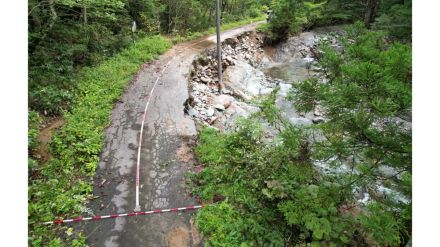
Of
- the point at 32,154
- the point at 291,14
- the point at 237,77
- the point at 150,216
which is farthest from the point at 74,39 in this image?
the point at 291,14

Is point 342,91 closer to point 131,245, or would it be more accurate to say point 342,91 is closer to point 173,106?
point 131,245

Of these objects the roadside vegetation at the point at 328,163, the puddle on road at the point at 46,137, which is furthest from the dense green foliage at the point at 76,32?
the roadside vegetation at the point at 328,163

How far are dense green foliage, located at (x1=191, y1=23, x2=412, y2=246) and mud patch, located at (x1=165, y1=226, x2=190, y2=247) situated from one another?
0.38 m

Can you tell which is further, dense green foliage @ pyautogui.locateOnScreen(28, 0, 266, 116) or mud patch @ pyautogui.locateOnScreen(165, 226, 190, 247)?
dense green foliage @ pyautogui.locateOnScreen(28, 0, 266, 116)

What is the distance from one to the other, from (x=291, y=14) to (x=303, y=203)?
851 inches

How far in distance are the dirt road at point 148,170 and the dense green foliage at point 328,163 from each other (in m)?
0.55

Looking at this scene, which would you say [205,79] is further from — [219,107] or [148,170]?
[148,170]

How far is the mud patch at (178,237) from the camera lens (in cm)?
613

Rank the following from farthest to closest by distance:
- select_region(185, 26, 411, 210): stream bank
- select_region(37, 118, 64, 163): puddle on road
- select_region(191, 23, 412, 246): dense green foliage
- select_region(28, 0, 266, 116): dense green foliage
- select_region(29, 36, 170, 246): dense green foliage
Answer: select_region(28, 0, 266, 116): dense green foliage < select_region(185, 26, 411, 210): stream bank < select_region(37, 118, 64, 163): puddle on road < select_region(29, 36, 170, 246): dense green foliage < select_region(191, 23, 412, 246): dense green foliage

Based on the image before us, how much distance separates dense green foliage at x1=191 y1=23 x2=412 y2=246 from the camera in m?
3.71

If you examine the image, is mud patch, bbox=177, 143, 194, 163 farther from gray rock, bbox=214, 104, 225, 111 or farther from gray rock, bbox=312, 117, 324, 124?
gray rock, bbox=312, 117, 324, 124

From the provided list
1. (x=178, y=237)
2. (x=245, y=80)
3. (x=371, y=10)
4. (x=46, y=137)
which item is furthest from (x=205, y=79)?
(x=371, y=10)

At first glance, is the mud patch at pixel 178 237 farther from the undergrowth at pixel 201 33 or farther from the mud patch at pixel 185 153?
the undergrowth at pixel 201 33

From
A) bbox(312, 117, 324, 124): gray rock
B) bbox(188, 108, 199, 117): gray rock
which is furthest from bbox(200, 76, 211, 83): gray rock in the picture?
bbox(312, 117, 324, 124): gray rock
